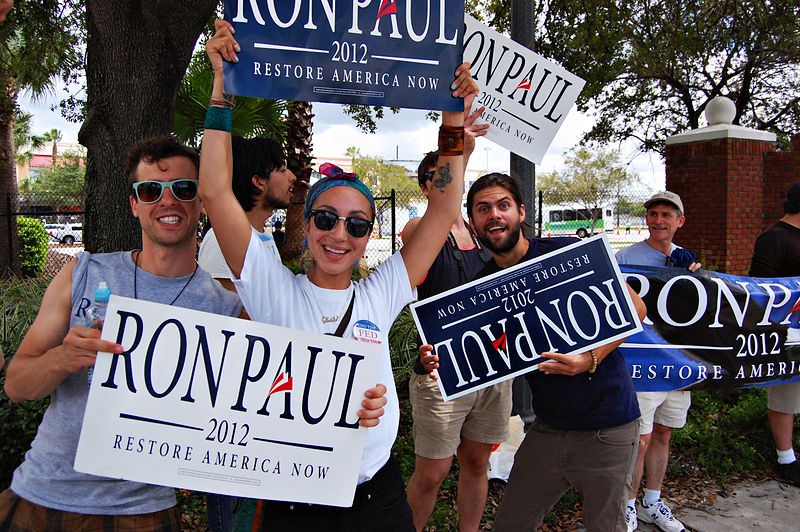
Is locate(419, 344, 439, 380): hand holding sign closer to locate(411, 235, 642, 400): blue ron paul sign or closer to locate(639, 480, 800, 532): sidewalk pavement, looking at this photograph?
locate(411, 235, 642, 400): blue ron paul sign

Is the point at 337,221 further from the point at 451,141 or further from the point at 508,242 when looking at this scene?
the point at 508,242

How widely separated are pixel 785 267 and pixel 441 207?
3497 mm

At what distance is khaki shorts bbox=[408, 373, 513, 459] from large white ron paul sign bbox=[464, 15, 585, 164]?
1.44 m

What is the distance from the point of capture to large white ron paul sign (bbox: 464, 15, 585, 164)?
138 inches

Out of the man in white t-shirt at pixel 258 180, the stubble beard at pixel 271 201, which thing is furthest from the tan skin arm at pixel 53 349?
the stubble beard at pixel 271 201

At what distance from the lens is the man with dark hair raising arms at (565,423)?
103 inches

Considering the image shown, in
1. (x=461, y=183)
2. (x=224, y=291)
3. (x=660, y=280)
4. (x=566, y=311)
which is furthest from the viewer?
(x=660, y=280)

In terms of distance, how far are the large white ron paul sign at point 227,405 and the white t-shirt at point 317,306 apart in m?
0.09

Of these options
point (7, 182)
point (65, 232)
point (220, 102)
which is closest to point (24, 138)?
point (65, 232)

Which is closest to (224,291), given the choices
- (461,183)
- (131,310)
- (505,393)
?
(131,310)

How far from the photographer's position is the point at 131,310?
1.78 meters

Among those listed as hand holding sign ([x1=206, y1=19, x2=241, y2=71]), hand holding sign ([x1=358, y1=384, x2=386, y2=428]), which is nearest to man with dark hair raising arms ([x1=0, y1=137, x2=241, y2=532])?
hand holding sign ([x1=206, y1=19, x2=241, y2=71])

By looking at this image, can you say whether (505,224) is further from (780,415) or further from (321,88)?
(780,415)

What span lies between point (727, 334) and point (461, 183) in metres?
2.97
